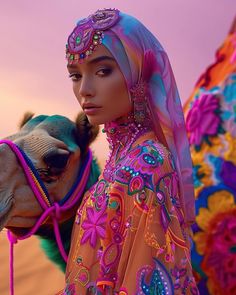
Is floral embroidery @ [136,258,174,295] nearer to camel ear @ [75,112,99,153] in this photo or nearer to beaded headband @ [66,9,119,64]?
beaded headband @ [66,9,119,64]

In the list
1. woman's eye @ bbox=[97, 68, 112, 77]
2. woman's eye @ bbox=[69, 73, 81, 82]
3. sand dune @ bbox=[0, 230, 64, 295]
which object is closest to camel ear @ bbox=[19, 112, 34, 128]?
woman's eye @ bbox=[69, 73, 81, 82]

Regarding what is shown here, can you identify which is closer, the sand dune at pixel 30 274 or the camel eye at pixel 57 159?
the camel eye at pixel 57 159

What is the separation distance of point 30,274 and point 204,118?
11.2 feet

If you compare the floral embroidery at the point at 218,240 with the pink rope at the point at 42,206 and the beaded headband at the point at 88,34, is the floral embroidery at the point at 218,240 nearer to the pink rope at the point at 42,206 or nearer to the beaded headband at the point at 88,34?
the pink rope at the point at 42,206

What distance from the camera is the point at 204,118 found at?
2.02 m

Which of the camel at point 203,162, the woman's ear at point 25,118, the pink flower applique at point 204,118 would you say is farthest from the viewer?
the pink flower applique at point 204,118

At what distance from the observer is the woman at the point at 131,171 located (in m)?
1.07

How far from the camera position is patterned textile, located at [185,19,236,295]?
6.20ft

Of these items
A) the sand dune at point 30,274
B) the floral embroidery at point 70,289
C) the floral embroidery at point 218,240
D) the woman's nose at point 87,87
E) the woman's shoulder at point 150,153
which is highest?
the woman's nose at point 87,87

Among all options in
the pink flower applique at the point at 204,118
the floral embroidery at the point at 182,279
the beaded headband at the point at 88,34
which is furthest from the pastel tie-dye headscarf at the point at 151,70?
the pink flower applique at the point at 204,118

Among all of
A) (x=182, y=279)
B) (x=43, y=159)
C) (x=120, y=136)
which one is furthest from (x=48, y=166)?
(x=182, y=279)

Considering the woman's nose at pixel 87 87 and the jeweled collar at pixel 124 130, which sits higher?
the woman's nose at pixel 87 87

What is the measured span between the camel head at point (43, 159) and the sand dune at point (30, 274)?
2398mm

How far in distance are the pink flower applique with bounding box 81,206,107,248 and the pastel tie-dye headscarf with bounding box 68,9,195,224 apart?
0.20m
